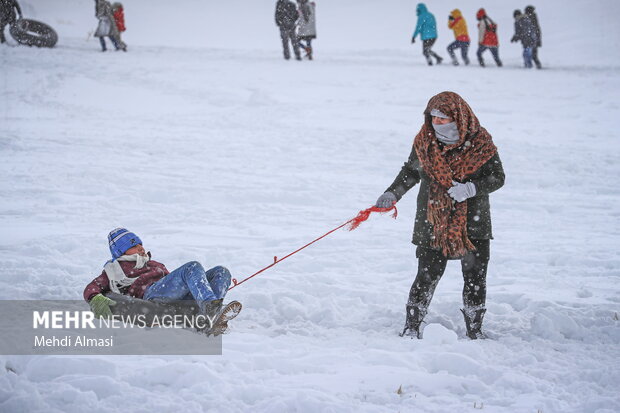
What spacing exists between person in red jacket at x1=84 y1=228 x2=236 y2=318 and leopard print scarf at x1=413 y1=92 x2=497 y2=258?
1.37 m

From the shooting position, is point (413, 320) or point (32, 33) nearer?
point (413, 320)

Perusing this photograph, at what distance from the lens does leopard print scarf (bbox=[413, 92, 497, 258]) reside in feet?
10.8

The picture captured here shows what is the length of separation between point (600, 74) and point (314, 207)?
10.9 m

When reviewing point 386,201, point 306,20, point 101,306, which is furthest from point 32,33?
point 386,201

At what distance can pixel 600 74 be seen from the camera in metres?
14.3

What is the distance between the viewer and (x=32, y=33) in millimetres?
15328

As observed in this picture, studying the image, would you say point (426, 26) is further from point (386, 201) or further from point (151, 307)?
point (151, 307)

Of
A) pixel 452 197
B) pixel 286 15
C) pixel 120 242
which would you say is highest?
pixel 286 15

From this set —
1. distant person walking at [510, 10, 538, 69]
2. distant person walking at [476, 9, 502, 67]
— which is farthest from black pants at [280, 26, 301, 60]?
distant person walking at [510, 10, 538, 69]

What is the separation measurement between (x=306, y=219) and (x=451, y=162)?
3.35 metres

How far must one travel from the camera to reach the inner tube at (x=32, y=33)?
15.1 metres

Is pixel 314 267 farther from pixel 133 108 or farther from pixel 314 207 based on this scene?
pixel 133 108

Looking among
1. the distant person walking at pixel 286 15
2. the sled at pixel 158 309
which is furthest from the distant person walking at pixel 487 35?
the sled at pixel 158 309

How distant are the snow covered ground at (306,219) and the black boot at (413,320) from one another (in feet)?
0.67
